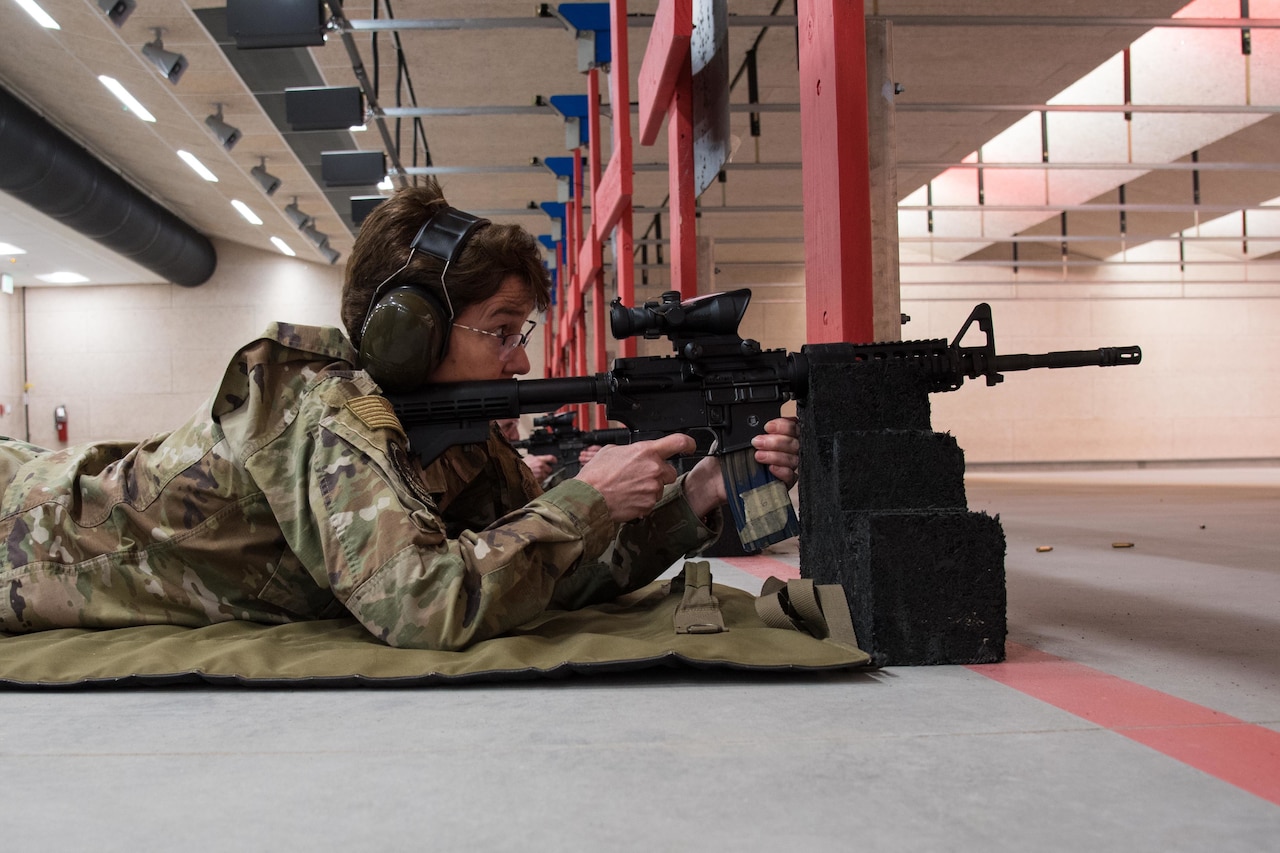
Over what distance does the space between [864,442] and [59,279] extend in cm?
1598

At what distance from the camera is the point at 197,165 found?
9.80 metres

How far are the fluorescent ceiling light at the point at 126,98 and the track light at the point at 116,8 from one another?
2.24 meters

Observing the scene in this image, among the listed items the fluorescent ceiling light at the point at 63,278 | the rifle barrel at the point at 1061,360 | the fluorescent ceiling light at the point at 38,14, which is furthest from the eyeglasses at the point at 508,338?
the fluorescent ceiling light at the point at 63,278

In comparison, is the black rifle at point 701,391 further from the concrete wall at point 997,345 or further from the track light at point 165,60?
the concrete wall at point 997,345

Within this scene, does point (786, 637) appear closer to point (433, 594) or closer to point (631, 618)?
point (631, 618)

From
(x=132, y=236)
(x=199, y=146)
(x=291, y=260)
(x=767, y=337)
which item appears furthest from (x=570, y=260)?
(x=291, y=260)

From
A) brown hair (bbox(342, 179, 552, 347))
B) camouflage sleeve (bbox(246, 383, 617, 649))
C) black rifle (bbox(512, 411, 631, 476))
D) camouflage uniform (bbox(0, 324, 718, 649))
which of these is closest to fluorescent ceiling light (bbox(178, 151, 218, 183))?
black rifle (bbox(512, 411, 631, 476))

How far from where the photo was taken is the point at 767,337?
50.3 ft

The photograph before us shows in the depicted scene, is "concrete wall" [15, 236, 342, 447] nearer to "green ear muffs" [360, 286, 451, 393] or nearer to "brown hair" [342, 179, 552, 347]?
"brown hair" [342, 179, 552, 347]

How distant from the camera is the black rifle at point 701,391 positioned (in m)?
1.89

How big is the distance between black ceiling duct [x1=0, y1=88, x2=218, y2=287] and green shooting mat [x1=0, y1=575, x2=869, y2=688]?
7312mm

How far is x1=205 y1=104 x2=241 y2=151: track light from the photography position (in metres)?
7.97

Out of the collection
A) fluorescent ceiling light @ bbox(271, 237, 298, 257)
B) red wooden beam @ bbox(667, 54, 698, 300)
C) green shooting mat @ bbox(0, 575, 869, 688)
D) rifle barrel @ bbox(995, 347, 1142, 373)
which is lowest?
green shooting mat @ bbox(0, 575, 869, 688)

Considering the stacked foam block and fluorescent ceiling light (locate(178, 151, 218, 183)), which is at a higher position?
fluorescent ceiling light (locate(178, 151, 218, 183))
